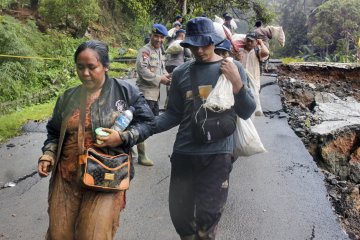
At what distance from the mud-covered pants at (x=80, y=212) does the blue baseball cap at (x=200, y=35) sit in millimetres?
1200

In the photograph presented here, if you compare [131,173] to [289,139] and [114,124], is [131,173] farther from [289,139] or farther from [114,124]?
[289,139]

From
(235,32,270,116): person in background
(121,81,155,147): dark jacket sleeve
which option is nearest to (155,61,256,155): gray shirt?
(121,81,155,147): dark jacket sleeve

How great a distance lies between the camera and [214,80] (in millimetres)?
3168

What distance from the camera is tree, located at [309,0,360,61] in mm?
37094

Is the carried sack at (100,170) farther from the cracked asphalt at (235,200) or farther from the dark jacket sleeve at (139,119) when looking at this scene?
the cracked asphalt at (235,200)

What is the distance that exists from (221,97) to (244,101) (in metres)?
0.20

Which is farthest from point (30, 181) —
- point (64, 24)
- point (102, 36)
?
point (102, 36)

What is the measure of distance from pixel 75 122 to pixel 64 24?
62.6 feet

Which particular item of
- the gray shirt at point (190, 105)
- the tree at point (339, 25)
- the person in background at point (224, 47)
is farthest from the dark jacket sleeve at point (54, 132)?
the tree at point (339, 25)

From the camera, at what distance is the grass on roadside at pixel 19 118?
8.17 m

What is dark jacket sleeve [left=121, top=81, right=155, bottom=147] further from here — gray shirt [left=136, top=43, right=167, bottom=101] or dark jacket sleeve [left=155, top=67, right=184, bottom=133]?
gray shirt [left=136, top=43, right=167, bottom=101]

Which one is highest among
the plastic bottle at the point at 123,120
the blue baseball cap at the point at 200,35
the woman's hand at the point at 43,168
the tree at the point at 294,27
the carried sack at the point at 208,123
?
the blue baseball cap at the point at 200,35

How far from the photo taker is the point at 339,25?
38312 mm

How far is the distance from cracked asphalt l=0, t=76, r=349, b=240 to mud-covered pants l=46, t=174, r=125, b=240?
161cm
